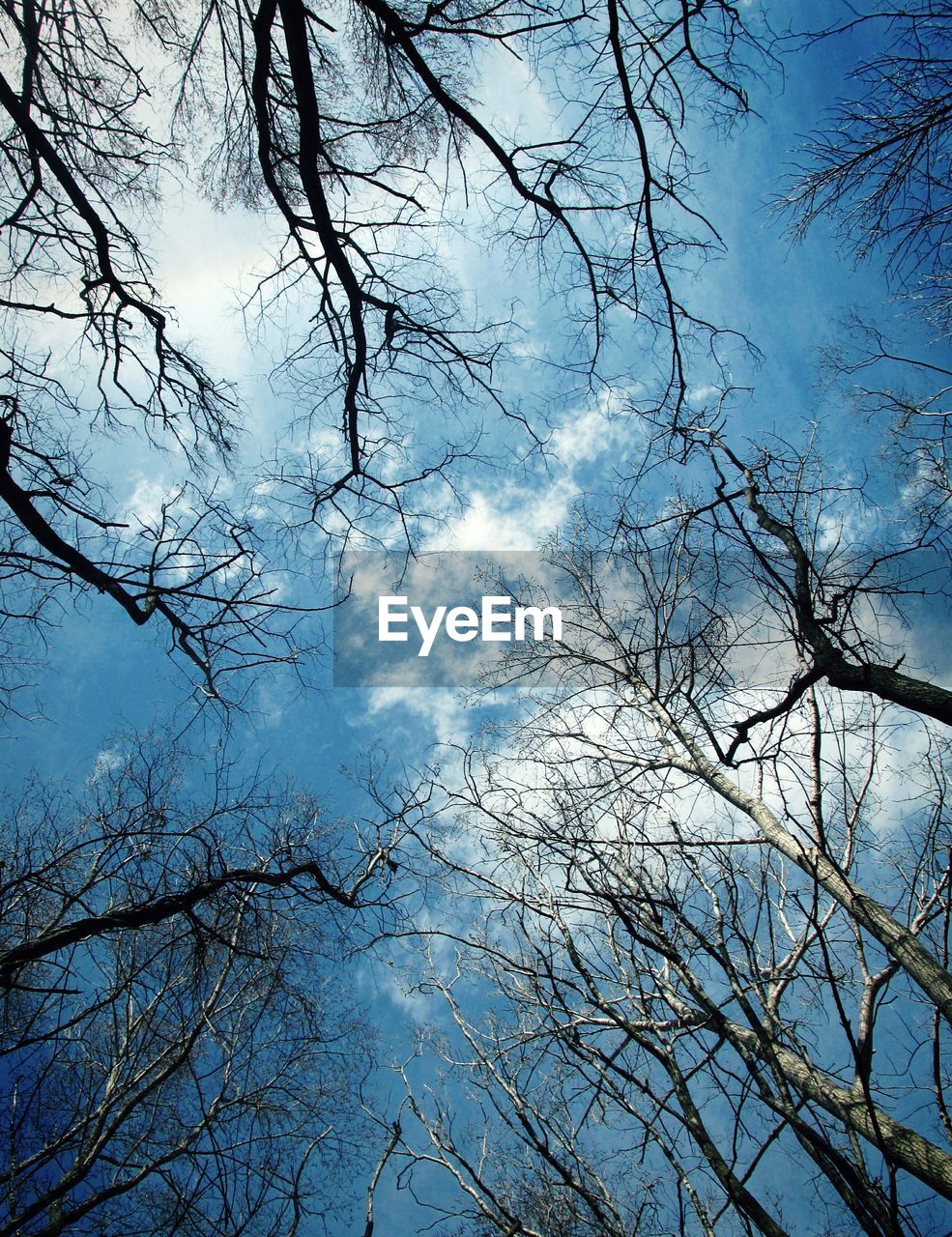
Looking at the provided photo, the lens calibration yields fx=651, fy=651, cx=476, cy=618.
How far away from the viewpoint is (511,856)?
4500mm

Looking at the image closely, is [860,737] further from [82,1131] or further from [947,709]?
[82,1131]

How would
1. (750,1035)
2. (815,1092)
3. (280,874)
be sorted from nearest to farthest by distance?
(280,874)
(815,1092)
(750,1035)

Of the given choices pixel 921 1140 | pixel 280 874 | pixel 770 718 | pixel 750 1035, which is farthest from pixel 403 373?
pixel 921 1140

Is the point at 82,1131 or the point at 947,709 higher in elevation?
the point at 947,709

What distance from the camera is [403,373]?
4.38 metres

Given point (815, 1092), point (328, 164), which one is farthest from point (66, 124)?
point (815, 1092)

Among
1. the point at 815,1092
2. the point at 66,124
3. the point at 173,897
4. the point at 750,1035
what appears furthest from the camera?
the point at 66,124

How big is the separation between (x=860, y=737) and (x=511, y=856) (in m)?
2.67

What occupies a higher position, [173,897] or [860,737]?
[860,737]

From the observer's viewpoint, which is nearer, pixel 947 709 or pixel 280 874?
pixel 280 874

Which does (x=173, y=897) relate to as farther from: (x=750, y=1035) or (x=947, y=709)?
(x=947, y=709)

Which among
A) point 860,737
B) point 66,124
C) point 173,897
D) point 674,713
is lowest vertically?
point 173,897

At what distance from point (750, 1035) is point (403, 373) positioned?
183 inches

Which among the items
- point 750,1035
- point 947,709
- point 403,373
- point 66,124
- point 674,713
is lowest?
point 750,1035
